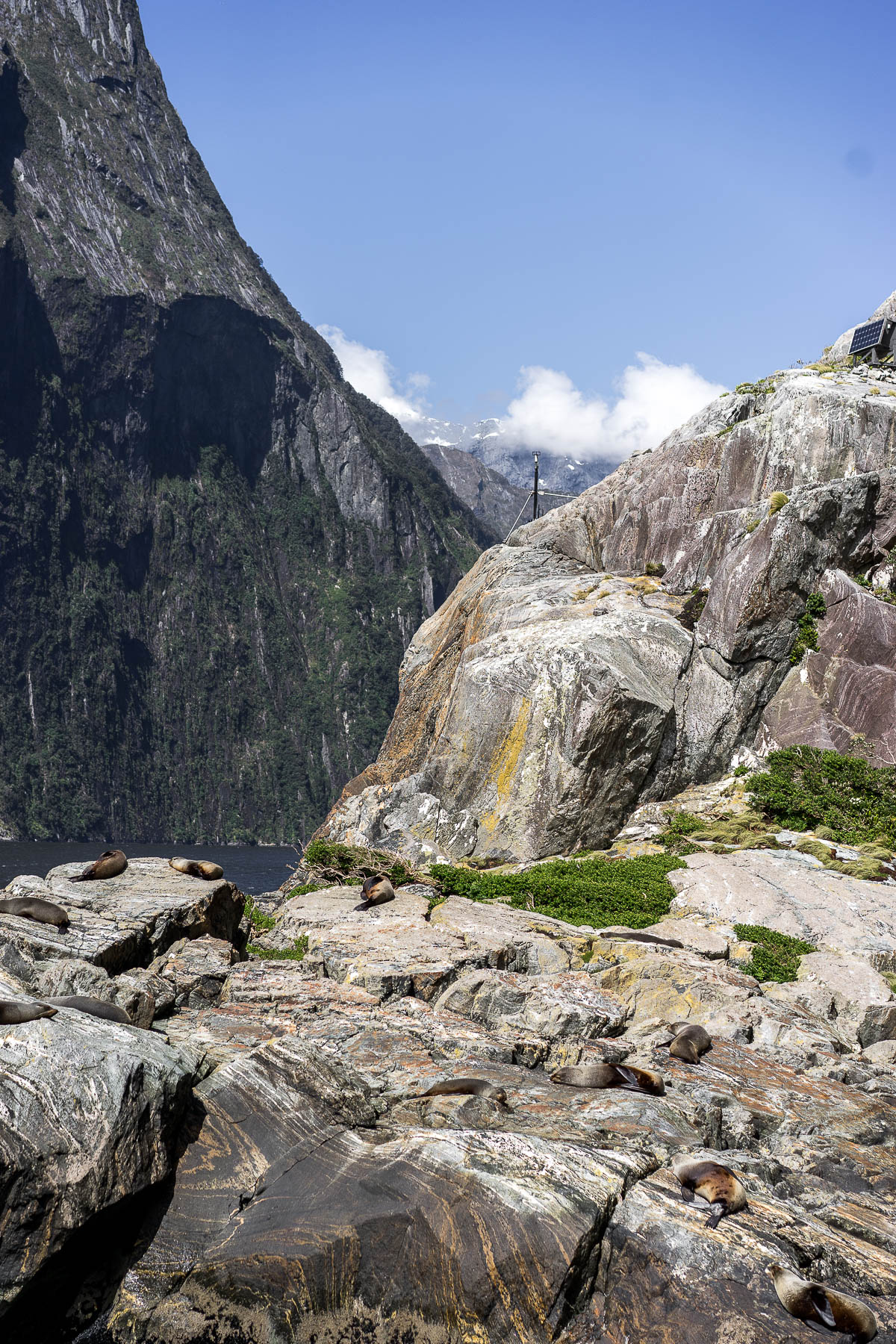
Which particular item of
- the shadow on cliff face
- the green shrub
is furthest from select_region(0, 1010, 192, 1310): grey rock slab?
the green shrub

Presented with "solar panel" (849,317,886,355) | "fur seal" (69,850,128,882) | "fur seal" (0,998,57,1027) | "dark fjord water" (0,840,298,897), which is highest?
"solar panel" (849,317,886,355)

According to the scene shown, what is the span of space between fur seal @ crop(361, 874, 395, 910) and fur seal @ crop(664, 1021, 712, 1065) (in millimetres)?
6067

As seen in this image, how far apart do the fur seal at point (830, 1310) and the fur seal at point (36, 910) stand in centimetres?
839

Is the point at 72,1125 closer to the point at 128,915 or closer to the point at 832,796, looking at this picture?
the point at 128,915

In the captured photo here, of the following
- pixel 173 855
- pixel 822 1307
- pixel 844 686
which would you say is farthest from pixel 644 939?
pixel 173 855

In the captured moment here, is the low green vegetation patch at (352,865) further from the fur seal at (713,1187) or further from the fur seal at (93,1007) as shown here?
the fur seal at (713,1187)

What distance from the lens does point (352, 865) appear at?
62.2 ft

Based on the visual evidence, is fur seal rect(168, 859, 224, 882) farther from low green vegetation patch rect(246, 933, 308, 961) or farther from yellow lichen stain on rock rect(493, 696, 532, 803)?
→ yellow lichen stain on rock rect(493, 696, 532, 803)

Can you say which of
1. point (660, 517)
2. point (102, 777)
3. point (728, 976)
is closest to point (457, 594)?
point (660, 517)

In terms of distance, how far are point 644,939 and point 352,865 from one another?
6.67 metres

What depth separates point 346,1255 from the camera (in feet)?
21.9

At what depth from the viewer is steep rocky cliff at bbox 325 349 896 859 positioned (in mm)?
21797

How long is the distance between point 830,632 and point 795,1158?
16869 millimetres

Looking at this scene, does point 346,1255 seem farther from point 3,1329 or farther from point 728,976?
point 728,976
